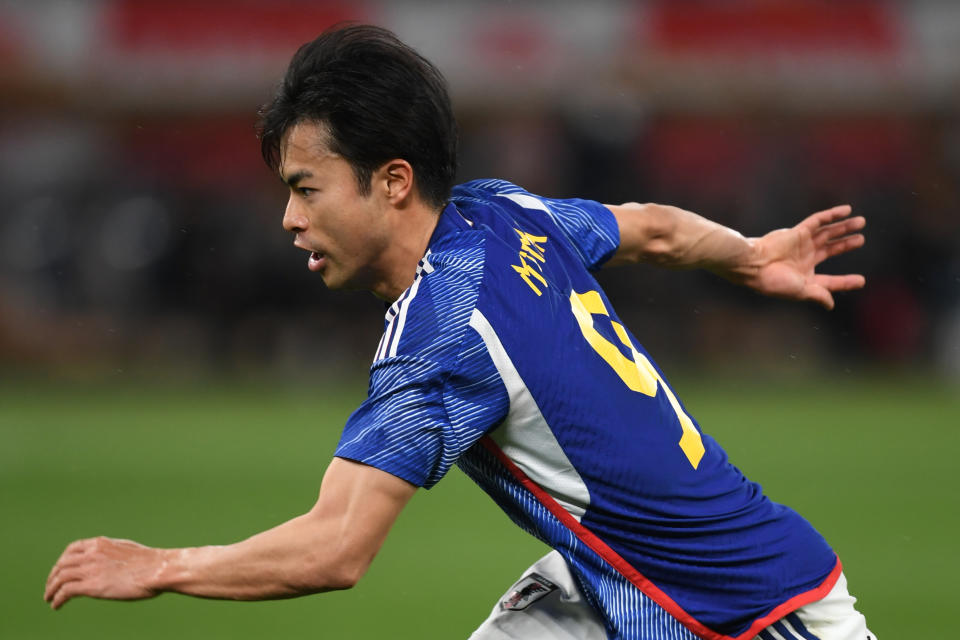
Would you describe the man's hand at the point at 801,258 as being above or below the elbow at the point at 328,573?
above

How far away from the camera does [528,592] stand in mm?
3779

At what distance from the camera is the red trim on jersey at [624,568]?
11.2 ft

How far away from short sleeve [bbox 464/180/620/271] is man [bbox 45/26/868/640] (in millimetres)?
197

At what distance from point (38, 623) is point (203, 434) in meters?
5.88

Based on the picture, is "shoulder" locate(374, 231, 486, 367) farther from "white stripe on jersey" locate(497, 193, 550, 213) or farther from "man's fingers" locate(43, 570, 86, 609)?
"man's fingers" locate(43, 570, 86, 609)

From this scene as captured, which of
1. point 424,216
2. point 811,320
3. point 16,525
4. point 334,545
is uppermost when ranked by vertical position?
point 424,216

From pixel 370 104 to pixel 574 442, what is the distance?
1.03 meters

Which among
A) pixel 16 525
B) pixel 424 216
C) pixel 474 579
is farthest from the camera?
pixel 16 525

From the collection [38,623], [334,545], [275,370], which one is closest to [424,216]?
[334,545]

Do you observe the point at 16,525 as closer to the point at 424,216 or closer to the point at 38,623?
the point at 38,623

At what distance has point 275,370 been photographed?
56.7 feet

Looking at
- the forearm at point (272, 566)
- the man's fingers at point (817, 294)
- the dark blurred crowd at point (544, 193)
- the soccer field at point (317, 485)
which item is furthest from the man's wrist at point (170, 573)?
the dark blurred crowd at point (544, 193)

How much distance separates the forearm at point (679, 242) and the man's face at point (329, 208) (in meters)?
1.08

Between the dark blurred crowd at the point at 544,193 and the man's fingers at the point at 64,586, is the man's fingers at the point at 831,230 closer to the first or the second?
the man's fingers at the point at 64,586
